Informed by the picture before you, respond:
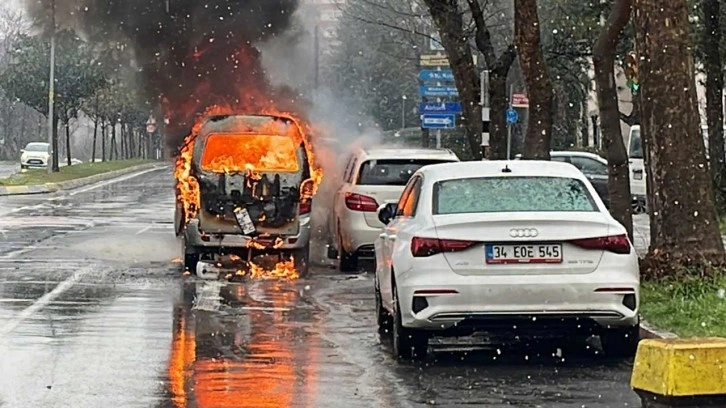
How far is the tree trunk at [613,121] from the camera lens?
15.1 m

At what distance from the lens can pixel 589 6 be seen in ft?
89.1

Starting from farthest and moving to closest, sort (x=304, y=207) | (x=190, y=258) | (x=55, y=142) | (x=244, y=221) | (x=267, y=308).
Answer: (x=55, y=142) → (x=190, y=258) → (x=304, y=207) → (x=244, y=221) → (x=267, y=308)

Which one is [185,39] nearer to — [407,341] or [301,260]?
[301,260]

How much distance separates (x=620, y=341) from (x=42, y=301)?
5808mm

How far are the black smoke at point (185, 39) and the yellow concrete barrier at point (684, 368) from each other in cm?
2504

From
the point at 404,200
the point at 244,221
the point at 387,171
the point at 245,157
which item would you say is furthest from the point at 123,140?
the point at 404,200

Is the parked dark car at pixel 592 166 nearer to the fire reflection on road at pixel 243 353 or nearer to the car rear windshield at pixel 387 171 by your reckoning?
the car rear windshield at pixel 387 171

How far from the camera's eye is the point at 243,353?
977 cm

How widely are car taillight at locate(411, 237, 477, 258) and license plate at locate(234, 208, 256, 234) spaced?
6239mm

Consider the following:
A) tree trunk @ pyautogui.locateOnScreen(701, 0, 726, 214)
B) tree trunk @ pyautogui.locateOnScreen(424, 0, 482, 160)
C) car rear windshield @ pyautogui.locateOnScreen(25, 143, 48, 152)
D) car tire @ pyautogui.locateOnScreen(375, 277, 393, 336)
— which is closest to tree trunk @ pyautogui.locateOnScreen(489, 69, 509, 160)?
tree trunk @ pyautogui.locateOnScreen(424, 0, 482, 160)

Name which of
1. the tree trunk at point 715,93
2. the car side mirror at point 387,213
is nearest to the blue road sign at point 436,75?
the tree trunk at point 715,93

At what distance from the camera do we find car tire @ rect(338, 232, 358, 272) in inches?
644

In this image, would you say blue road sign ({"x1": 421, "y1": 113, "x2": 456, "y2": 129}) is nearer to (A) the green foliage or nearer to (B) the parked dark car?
(B) the parked dark car

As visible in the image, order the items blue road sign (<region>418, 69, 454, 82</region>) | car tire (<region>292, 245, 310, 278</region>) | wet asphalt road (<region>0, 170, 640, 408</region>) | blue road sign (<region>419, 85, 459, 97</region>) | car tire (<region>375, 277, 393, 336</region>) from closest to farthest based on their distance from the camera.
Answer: wet asphalt road (<region>0, 170, 640, 408</region>)
car tire (<region>375, 277, 393, 336</region>)
car tire (<region>292, 245, 310, 278</region>)
blue road sign (<region>418, 69, 454, 82</region>)
blue road sign (<region>419, 85, 459, 97</region>)
